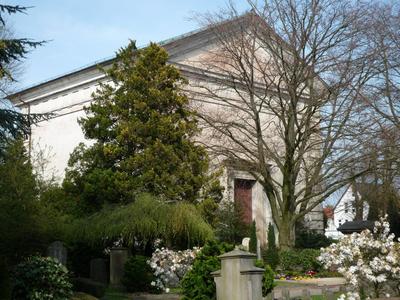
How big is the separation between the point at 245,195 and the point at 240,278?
24.3 m

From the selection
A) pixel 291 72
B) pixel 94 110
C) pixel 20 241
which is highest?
pixel 291 72

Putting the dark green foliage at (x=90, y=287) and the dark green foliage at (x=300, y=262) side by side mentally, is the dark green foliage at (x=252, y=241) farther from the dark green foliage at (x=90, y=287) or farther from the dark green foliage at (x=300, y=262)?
the dark green foliage at (x=90, y=287)

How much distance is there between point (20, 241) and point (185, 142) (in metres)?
7.53

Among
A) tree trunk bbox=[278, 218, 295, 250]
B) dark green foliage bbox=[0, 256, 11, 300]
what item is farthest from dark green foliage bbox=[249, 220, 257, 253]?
dark green foliage bbox=[0, 256, 11, 300]

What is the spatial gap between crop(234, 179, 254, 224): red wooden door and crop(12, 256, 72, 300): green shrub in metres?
18.8

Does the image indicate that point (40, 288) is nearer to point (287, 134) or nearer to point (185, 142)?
point (185, 142)

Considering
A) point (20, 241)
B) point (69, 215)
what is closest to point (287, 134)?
point (69, 215)

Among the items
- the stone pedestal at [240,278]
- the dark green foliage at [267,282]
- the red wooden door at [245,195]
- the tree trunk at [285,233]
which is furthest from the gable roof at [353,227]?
the stone pedestal at [240,278]

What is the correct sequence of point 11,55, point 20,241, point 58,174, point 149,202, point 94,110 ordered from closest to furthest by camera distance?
1. point 11,55
2. point 20,241
3. point 149,202
4. point 94,110
5. point 58,174

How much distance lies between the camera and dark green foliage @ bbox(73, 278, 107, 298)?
62.0 ft

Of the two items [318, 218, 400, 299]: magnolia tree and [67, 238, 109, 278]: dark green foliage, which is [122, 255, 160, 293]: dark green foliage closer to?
[67, 238, 109, 278]: dark green foliage

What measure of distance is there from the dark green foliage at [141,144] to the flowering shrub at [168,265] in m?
4.13

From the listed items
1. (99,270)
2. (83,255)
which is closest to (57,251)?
(99,270)

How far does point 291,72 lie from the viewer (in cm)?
2680
